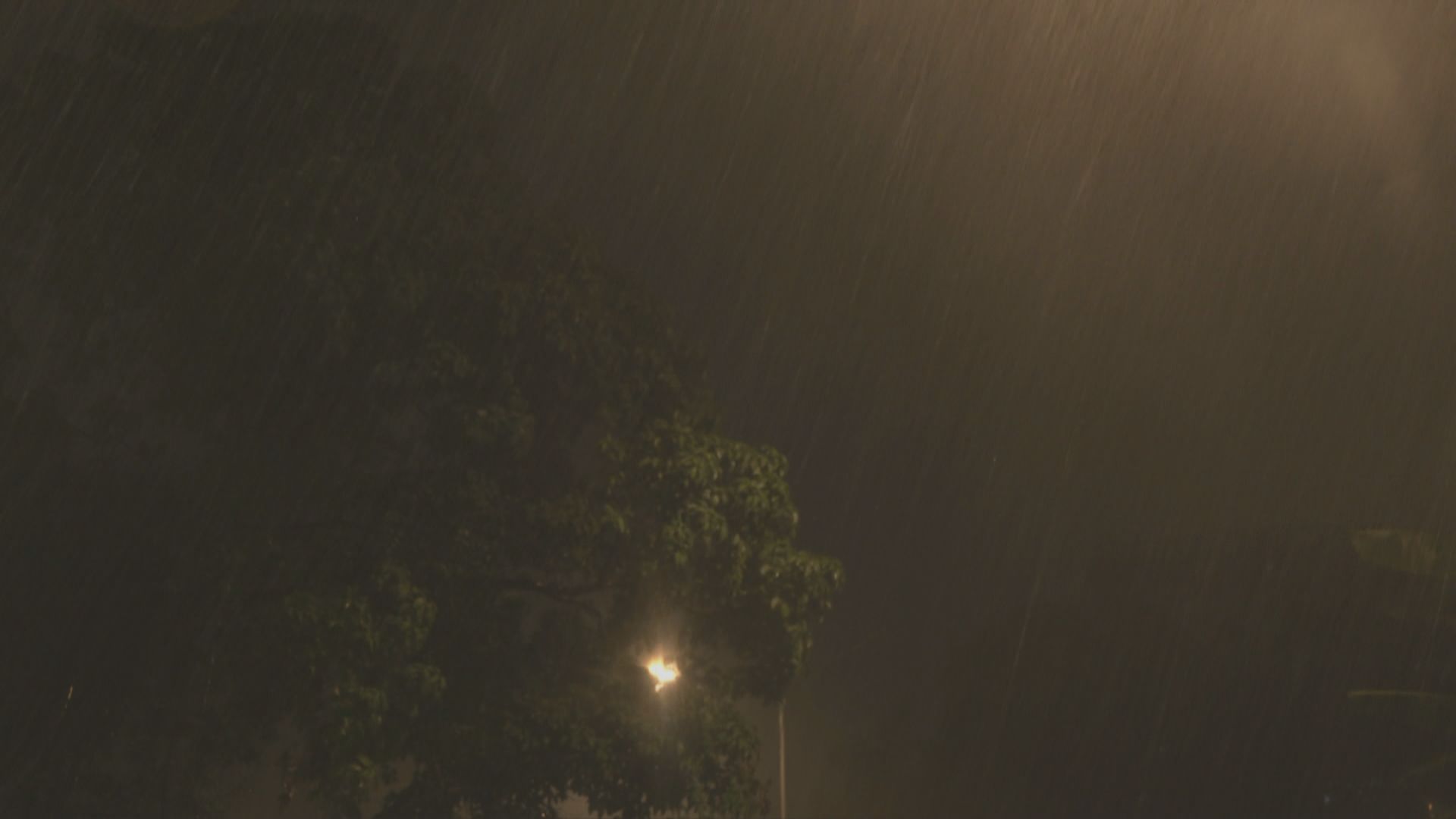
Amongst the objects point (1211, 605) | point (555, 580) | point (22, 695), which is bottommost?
point (22, 695)

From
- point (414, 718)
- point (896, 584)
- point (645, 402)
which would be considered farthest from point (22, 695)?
point (896, 584)

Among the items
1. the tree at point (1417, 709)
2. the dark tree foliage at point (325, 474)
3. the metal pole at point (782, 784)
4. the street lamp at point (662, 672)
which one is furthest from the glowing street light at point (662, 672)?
the tree at point (1417, 709)

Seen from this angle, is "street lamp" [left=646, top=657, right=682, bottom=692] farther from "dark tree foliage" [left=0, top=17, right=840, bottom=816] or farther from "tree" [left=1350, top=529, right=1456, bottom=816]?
"tree" [left=1350, top=529, right=1456, bottom=816]

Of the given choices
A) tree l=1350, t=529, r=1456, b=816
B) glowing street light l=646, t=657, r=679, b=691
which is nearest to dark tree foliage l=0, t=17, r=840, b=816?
glowing street light l=646, t=657, r=679, b=691

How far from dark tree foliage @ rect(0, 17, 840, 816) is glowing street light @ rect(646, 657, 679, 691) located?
11 centimetres

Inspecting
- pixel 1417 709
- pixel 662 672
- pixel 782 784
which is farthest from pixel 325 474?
pixel 1417 709

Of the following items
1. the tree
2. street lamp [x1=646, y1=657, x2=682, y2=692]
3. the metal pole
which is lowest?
the metal pole

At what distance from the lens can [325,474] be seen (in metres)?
9.16

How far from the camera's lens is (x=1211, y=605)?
552 inches

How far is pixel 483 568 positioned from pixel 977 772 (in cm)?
922

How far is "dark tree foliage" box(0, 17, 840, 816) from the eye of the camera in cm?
806

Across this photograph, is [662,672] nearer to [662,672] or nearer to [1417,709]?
[662,672]

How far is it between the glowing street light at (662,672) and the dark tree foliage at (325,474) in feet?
0.35

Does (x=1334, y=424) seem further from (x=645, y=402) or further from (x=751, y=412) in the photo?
(x=645, y=402)
